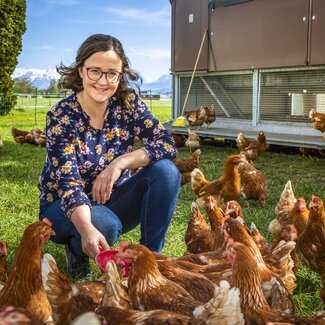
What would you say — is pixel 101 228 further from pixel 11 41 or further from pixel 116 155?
pixel 11 41

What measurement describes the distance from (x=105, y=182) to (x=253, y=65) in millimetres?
7484

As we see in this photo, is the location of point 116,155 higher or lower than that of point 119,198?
higher

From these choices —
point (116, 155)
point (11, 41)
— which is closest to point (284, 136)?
point (116, 155)

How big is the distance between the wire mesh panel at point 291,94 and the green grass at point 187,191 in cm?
86

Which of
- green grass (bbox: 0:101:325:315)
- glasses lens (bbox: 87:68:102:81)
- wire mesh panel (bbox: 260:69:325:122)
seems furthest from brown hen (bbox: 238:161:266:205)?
wire mesh panel (bbox: 260:69:325:122)

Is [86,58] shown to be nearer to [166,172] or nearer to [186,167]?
[166,172]

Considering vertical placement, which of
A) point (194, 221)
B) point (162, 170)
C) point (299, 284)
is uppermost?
point (162, 170)

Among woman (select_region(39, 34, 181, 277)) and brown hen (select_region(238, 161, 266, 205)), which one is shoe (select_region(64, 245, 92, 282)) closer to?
woman (select_region(39, 34, 181, 277))

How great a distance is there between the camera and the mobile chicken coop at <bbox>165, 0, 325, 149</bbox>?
27.4ft

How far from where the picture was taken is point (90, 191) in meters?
2.79

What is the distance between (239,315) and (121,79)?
166 centimetres

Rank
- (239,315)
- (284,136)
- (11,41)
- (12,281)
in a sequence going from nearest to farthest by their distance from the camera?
(239,315)
(12,281)
(284,136)
(11,41)

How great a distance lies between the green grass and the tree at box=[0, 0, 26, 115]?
796 cm

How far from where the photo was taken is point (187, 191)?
542cm
